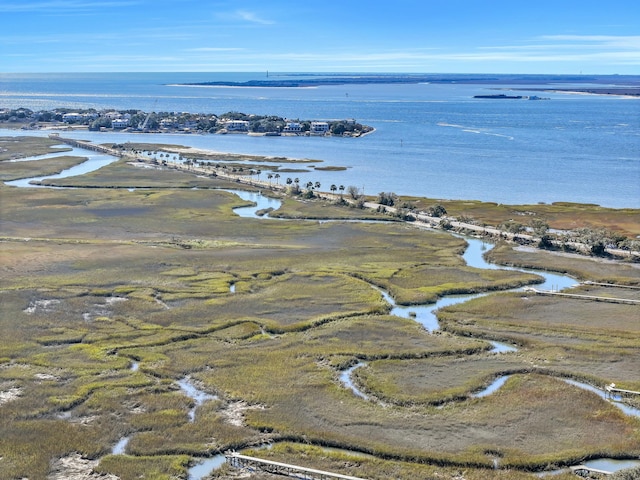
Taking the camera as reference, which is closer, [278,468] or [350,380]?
[278,468]

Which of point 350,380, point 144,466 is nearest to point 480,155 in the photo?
point 350,380

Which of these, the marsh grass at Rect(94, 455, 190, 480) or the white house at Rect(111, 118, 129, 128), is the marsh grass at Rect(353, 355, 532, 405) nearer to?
the marsh grass at Rect(94, 455, 190, 480)

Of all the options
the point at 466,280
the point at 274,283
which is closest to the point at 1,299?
the point at 274,283

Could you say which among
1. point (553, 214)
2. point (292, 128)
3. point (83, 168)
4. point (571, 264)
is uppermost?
point (292, 128)

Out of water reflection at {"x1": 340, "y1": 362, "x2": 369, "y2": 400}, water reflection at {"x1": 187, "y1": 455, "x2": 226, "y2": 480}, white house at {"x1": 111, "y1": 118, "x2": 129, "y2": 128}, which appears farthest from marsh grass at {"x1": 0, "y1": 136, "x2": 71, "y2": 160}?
water reflection at {"x1": 187, "y1": 455, "x2": 226, "y2": 480}

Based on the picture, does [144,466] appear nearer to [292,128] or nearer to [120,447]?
[120,447]

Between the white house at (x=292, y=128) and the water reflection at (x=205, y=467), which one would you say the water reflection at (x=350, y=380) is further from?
the white house at (x=292, y=128)

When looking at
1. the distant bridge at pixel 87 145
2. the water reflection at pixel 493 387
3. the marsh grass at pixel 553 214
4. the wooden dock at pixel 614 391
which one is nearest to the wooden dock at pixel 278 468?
the water reflection at pixel 493 387

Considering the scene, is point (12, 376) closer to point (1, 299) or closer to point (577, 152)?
point (1, 299)
